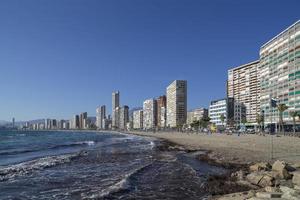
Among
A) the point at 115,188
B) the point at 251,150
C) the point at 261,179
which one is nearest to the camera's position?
the point at 261,179

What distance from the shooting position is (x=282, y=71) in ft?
445

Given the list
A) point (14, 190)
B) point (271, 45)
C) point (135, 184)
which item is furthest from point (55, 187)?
point (271, 45)

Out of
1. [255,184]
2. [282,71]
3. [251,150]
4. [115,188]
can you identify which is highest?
[282,71]

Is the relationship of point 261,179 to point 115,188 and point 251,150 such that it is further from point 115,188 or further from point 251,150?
point 251,150

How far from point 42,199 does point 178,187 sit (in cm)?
683

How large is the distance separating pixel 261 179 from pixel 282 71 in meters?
128

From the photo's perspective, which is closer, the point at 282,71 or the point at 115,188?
the point at 115,188

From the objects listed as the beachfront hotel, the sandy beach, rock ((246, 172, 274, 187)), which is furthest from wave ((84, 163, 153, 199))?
the beachfront hotel

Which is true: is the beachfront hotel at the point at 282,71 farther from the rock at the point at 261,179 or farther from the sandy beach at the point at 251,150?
the rock at the point at 261,179

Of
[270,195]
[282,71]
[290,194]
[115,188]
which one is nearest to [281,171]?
[290,194]

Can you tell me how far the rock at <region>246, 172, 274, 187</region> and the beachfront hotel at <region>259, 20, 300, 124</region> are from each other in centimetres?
10297

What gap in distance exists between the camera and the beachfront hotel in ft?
406

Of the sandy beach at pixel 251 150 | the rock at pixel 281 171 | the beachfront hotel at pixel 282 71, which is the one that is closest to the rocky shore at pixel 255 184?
the rock at pixel 281 171

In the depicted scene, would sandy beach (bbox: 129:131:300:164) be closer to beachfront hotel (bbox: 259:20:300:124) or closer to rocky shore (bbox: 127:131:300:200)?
rocky shore (bbox: 127:131:300:200)
